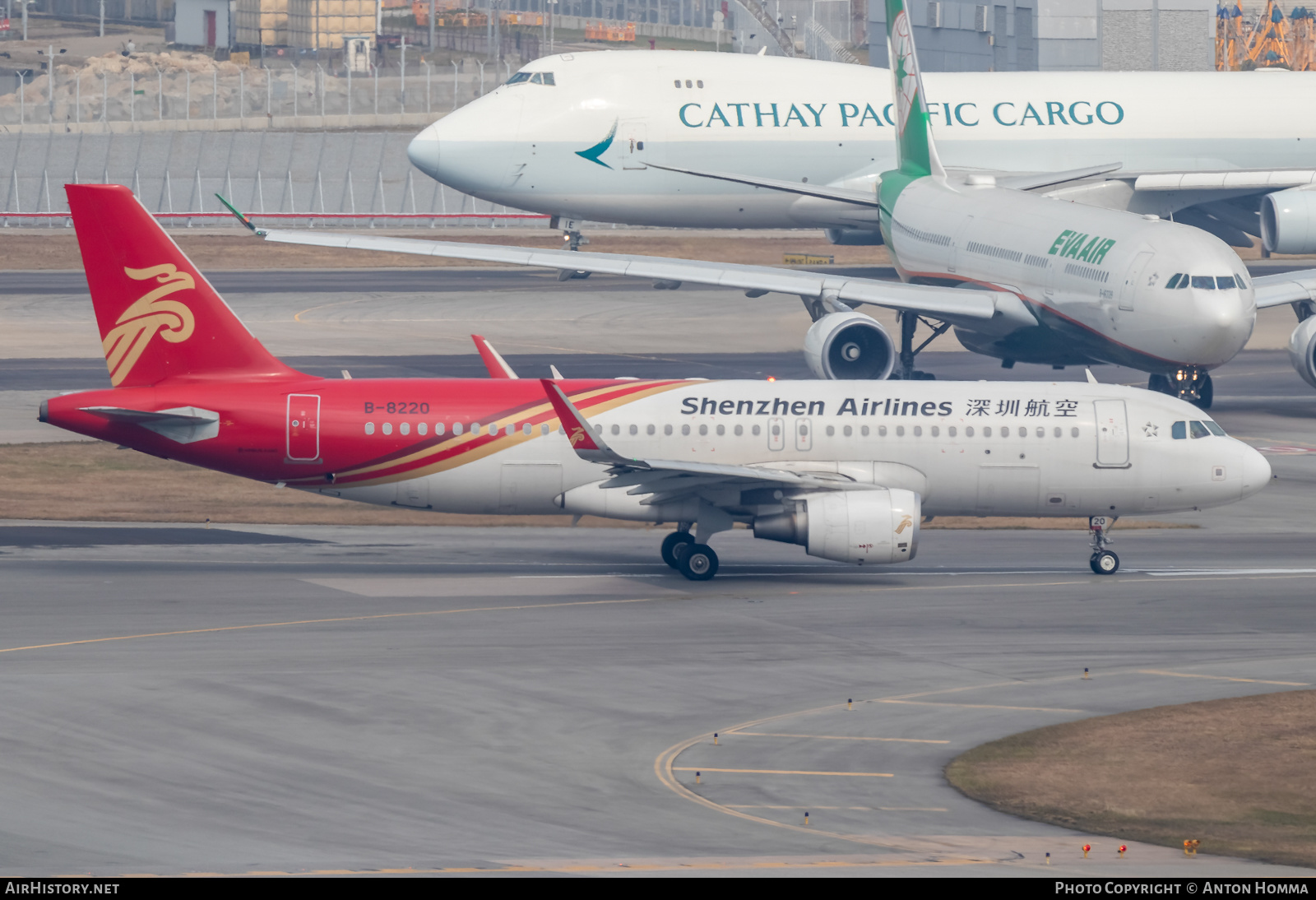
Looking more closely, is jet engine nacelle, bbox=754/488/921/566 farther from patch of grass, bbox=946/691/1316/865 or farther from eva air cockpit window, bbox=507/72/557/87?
eva air cockpit window, bbox=507/72/557/87

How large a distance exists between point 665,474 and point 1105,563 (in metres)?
9.41

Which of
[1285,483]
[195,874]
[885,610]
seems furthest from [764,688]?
[1285,483]

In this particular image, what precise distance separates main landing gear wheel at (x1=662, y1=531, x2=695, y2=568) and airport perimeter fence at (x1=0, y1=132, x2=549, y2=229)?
73.2 metres

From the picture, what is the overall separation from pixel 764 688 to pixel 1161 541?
1695cm

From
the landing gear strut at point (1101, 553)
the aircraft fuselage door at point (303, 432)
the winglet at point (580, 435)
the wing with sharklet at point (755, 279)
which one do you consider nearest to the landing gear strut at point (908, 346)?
the wing with sharklet at point (755, 279)

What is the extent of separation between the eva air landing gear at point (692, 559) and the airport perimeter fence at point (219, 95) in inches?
3926

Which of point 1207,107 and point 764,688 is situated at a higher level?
point 1207,107

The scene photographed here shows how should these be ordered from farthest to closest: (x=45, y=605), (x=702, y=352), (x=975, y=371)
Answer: (x=702, y=352) → (x=975, y=371) → (x=45, y=605)

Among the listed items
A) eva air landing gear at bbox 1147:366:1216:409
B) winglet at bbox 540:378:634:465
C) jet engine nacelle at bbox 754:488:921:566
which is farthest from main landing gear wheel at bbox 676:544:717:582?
eva air landing gear at bbox 1147:366:1216:409

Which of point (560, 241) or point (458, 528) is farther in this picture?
point (560, 241)

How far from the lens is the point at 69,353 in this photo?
221 ft

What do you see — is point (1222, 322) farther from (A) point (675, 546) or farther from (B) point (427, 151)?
(B) point (427, 151)

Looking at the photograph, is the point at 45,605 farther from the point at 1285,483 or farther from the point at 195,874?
the point at 1285,483

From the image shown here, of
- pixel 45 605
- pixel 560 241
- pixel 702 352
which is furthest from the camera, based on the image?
pixel 560 241
